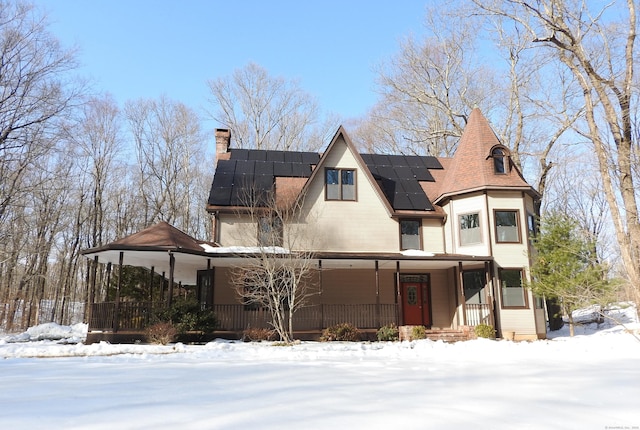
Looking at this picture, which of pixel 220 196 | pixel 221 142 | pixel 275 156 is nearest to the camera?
pixel 220 196

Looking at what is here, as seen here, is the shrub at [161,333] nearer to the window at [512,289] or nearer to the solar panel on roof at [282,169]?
the solar panel on roof at [282,169]

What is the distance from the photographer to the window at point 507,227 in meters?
17.3

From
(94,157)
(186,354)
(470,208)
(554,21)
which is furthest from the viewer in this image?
(94,157)

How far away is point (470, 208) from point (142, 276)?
50.2 feet

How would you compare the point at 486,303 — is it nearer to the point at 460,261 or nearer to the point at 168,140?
the point at 460,261

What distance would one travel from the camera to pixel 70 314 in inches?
1235

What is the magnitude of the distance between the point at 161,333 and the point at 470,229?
12236 mm

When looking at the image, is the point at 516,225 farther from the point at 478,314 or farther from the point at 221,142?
the point at 221,142

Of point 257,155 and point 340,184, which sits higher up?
point 257,155

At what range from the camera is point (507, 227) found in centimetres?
1745

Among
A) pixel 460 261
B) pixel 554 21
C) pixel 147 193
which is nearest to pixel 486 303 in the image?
pixel 460 261

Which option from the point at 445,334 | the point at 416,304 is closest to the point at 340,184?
the point at 416,304

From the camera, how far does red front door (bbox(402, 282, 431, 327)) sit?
18234 mm

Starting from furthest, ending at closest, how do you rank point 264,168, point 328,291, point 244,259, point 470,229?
point 264,168
point 328,291
point 470,229
point 244,259
